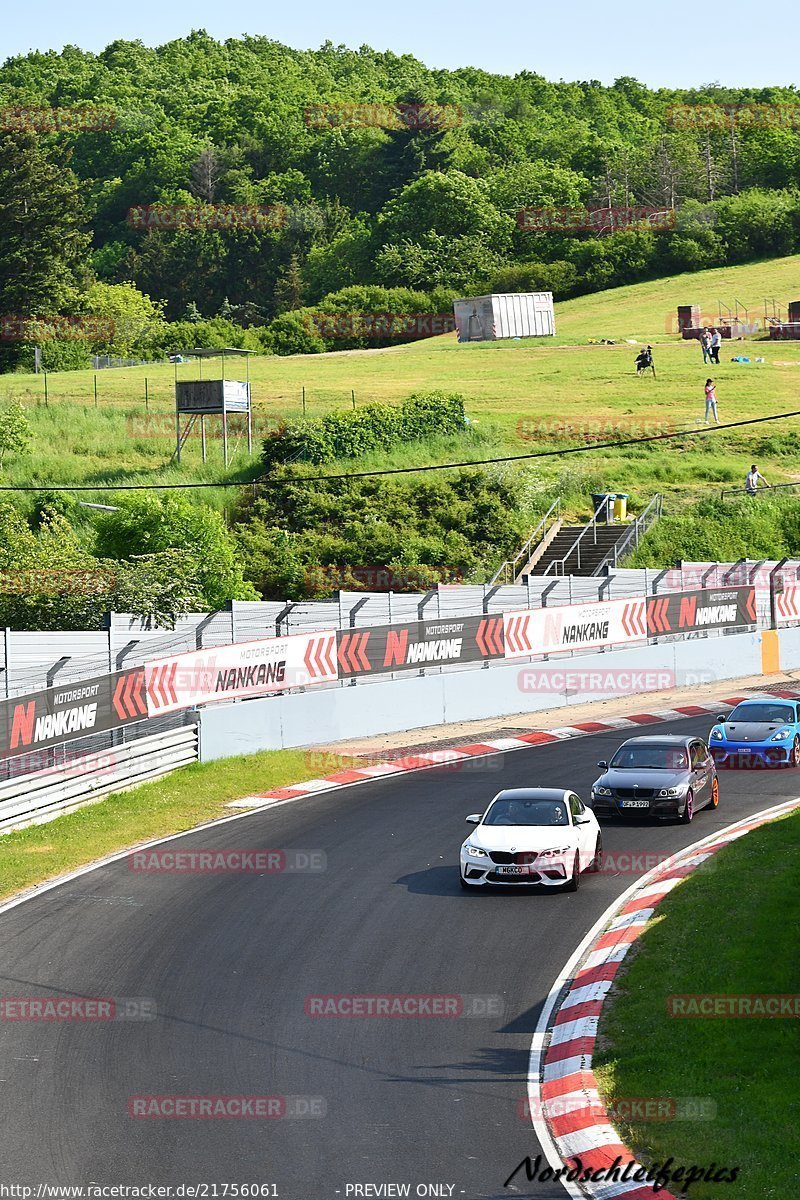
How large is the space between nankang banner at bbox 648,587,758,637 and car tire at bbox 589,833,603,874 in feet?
64.2

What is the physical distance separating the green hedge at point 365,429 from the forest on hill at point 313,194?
47.0 m

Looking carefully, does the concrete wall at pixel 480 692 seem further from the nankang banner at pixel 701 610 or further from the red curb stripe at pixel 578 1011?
the red curb stripe at pixel 578 1011

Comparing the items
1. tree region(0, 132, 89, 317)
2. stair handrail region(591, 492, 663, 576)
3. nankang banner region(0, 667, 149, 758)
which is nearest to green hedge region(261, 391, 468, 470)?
stair handrail region(591, 492, 663, 576)

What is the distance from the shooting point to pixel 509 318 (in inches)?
3957

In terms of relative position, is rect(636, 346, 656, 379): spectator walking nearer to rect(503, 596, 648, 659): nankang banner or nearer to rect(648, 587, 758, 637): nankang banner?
rect(648, 587, 758, 637): nankang banner

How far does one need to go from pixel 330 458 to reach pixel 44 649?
107 ft

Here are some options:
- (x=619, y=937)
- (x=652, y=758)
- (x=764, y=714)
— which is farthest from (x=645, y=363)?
(x=619, y=937)

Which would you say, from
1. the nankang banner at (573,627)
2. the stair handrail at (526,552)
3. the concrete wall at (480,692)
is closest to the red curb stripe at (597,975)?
the concrete wall at (480,692)

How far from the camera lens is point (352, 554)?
173 ft

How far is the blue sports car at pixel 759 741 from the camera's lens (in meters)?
29.2

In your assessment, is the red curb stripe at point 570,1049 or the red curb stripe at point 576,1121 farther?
the red curb stripe at point 570,1049

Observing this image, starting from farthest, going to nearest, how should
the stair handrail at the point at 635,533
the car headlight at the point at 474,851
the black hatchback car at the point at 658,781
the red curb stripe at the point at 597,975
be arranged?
the stair handrail at the point at 635,533, the black hatchback car at the point at 658,781, the car headlight at the point at 474,851, the red curb stripe at the point at 597,975

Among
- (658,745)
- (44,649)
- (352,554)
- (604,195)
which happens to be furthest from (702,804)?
(604,195)

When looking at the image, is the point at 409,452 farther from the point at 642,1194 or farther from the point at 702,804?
the point at 642,1194
